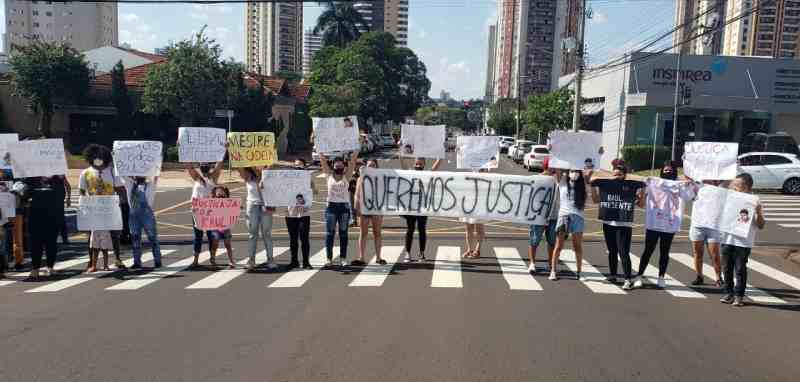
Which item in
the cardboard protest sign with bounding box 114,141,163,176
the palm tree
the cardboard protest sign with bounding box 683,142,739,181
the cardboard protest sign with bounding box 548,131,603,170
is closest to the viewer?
the cardboard protest sign with bounding box 683,142,739,181

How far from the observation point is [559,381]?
5375 mm

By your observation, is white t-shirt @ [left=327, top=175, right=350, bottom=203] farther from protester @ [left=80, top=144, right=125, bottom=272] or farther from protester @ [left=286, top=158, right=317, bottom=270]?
protester @ [left=80, top=144, right=125, bottom=272]

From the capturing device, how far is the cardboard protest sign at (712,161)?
8844 mm

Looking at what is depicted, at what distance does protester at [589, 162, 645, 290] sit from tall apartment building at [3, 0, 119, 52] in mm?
137534

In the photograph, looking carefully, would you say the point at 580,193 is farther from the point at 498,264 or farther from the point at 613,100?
the point at 613,100

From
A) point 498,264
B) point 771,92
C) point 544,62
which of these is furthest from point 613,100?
point 544,62

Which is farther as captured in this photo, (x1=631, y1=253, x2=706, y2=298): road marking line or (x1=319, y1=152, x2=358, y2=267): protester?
(x1=319, y1=152, x2=358, y2=267): protester

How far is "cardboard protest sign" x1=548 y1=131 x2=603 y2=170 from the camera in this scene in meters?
9.43

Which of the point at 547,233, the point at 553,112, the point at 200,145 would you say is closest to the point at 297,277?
the point at 200,145

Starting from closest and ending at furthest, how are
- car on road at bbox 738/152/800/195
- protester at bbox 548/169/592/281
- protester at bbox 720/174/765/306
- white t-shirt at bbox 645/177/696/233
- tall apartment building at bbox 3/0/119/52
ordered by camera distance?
protester at bbox 720/174/765/306 → white t-shirt at bbox 645/177/696/233 → protester at bbox 548/169/592/281 → car on road at bbox 738/152/800/195 → tall apartment building at bbox 3/0/119/52

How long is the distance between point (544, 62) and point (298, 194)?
146 m

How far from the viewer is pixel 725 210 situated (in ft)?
27.8

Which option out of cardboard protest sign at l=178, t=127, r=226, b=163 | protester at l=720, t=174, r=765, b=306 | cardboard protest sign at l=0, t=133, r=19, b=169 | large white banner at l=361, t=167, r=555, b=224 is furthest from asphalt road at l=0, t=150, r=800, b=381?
cardboard protest sign at l=0, t=133, r=19, b=169

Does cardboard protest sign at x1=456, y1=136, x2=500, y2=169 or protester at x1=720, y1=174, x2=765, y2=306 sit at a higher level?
cardboard protest sign at x1=456, y1=136, x2=500, y2=169
